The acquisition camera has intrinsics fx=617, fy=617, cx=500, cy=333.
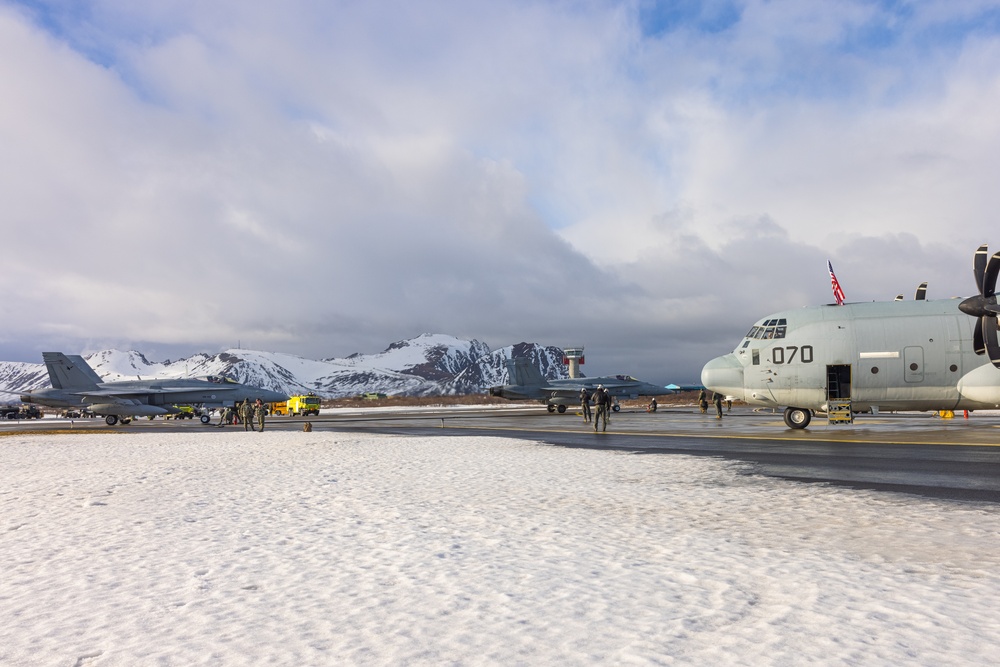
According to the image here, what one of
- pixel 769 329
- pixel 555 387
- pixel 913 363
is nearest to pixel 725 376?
pixel 769 329

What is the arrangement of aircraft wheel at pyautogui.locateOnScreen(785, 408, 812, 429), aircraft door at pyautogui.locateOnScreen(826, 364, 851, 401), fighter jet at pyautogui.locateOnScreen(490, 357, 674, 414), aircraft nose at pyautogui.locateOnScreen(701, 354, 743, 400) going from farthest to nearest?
fighter jet at pyautogui.locateOnScreen(490, 357, 674, 414), aircraft nose at pyautogui.locateOnScreen(701, 354, 743, 400), aircraft wheel at pyautogui.locateOnScreen(785, 408, 812, 429), aircraft door at pyautogui.locateOnScreen(826, 364, 851, 401)

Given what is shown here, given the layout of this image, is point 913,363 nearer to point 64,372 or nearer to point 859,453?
point 859,453

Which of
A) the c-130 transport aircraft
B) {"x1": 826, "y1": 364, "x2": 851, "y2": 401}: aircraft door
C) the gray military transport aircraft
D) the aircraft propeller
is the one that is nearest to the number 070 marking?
the c-130 transport aircraft

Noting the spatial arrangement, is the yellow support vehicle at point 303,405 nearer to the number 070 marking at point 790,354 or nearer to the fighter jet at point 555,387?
the fighter jet at point 555,387

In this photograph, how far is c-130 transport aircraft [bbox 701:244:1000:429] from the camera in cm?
2341

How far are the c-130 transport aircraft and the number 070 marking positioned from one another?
37mm

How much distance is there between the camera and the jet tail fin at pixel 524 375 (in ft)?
202

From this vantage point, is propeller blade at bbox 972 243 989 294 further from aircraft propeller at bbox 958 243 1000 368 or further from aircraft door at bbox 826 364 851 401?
aircraft door at bbox 826 364 851 401

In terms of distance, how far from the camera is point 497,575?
6.00 metres

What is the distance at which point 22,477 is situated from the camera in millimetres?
13719

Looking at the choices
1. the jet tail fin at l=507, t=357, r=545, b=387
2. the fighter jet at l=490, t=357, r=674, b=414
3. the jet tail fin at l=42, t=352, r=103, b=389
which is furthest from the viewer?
the jet tail fin at l=507, t=357, r=545, b=387

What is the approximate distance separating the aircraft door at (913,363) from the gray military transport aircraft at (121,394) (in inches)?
1692

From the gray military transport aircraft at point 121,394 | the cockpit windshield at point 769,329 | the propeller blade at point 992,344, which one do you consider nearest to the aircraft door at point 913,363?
the propeller blade at point 992,344

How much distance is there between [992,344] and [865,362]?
4.43m
